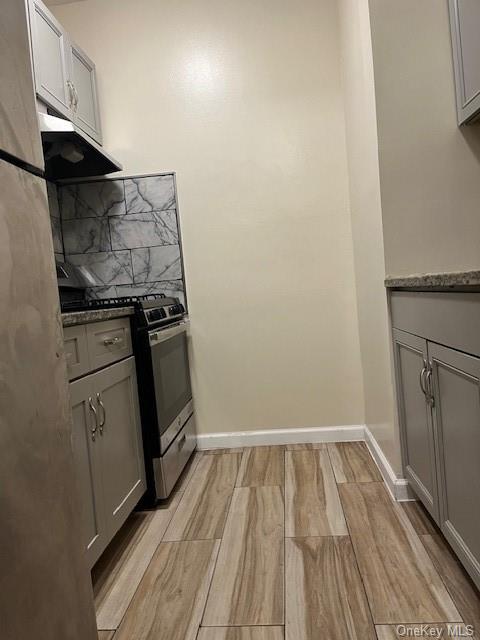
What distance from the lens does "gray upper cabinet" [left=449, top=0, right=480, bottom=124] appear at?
74.5 inches

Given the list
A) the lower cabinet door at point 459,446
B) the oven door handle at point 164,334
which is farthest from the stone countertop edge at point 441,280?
the oven door handle at point 164,334

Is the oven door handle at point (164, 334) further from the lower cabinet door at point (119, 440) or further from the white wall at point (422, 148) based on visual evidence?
the white wall at point (422, 148)

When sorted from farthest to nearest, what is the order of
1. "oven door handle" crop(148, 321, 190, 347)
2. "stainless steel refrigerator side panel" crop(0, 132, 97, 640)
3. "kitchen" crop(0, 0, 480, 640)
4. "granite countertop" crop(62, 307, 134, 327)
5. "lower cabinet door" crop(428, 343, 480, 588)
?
"oven door handle" crop(148, 321, 190, 347) → "granite countertop" crop(62, 307, 134, 327) → "lower cabinet door" crop(428, 343, 480, 588) → "kitchen" crop(0, 0, 480, 640) → "stainless steel refrigerator side panel" crop(0, 132, 97, 640)

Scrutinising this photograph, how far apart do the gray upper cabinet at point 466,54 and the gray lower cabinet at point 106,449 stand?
167cm

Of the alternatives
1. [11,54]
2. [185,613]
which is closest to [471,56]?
[11,54]

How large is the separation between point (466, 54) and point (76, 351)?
5.87 ft

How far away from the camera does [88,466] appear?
162cm

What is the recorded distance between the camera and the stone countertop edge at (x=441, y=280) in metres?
1.15

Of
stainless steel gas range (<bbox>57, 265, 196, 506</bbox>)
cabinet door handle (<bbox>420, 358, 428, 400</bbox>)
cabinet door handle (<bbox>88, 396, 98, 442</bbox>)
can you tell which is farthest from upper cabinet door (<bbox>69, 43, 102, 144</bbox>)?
cabinet door handle (<bbox>420, 358, 428, 400</bbox>)

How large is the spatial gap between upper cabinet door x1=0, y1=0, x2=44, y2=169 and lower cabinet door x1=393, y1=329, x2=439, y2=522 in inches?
49.9

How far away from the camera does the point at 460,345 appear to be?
1.33 meters

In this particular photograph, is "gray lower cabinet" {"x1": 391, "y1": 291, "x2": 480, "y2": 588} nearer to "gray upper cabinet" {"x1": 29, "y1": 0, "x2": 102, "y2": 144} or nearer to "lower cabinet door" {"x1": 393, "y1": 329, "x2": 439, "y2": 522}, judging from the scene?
"lower cabinet door" {"x1": 393, "y1": 329, "x2": 439, "y2": 522}

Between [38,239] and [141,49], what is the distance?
2.45m

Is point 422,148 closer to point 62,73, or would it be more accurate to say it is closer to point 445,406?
point 445,406
